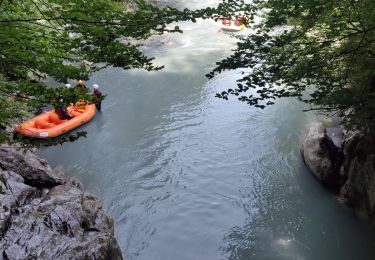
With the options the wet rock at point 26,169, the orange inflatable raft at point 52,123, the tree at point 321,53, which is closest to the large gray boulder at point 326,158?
the tree at point 321,53

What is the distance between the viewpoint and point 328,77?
576cm

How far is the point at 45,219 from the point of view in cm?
654

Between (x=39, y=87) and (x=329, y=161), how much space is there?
8.32 m

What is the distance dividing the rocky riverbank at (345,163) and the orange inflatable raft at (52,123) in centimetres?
786

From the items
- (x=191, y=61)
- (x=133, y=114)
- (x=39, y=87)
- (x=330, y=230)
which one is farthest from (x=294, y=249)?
(x=191, y=61)

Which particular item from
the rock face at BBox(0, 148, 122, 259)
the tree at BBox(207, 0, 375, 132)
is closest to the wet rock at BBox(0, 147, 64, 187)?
the rock face at BBox(0, 148, 122, 259)

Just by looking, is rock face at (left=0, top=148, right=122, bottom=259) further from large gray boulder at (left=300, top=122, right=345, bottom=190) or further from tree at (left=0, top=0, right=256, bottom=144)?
large gray boulder at (left=300, top=122, right=345, bottom=190)

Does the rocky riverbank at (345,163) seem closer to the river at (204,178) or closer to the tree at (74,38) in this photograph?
the river at (204,178)

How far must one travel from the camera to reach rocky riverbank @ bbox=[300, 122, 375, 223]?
809 cm

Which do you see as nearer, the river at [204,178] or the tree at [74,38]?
the tree at [74,38]

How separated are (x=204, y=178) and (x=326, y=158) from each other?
11.5 ft

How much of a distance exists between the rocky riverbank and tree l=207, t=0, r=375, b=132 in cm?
242

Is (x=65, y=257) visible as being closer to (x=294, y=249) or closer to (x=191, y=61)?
(x=294, y=249)

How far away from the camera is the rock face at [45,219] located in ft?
19.4
